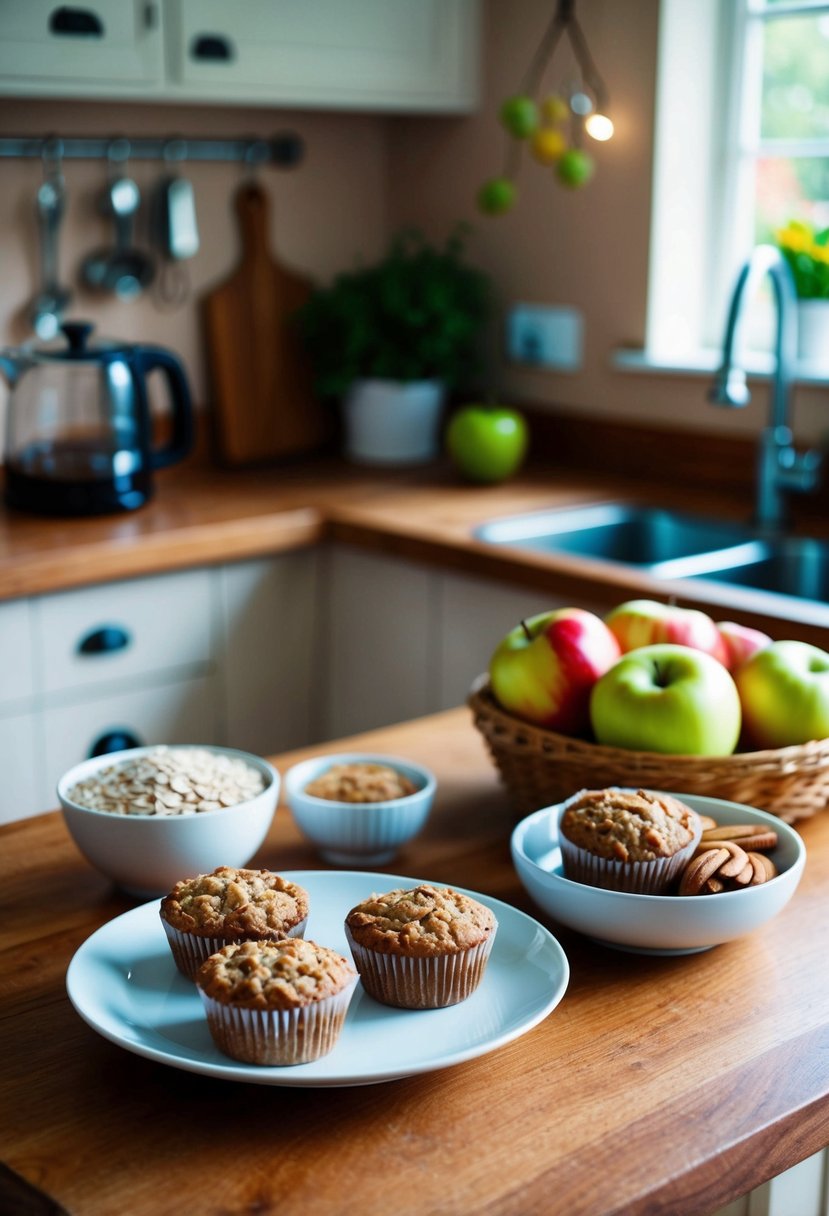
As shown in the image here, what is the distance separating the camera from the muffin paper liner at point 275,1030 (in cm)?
78

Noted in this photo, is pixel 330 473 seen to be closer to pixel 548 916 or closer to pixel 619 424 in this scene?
pixel 619 424

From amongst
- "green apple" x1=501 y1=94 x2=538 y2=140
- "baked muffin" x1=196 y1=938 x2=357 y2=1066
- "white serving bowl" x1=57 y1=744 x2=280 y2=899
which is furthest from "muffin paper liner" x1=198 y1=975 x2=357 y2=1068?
"green apple" x1=501 y1=94 x2=538 y2=140

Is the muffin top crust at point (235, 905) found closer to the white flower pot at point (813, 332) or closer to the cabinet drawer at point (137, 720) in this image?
the cabinet drawer at point (137, 720)

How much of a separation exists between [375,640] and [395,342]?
2.16 ft

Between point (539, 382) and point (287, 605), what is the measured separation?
0.76 metres

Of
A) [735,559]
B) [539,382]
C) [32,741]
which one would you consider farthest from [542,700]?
[539,382]

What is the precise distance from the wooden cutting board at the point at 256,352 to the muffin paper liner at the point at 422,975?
1988mm

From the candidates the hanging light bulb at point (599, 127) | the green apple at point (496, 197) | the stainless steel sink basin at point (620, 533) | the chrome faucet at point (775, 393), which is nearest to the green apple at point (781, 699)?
the chrome faucet at point (775, 393)

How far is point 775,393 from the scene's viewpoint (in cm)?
218

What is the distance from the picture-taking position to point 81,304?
8.54 feet

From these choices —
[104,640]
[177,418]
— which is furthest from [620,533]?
[104,640]

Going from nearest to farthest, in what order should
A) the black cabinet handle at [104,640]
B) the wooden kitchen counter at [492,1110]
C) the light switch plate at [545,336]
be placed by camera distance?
the wooden kitchen counter at [492,1110]
the black cabinet handle at [104,640]
the light switch plate at [545,336]

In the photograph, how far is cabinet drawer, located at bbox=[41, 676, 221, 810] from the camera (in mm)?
2160

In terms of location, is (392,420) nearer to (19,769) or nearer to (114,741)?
(114,741)
